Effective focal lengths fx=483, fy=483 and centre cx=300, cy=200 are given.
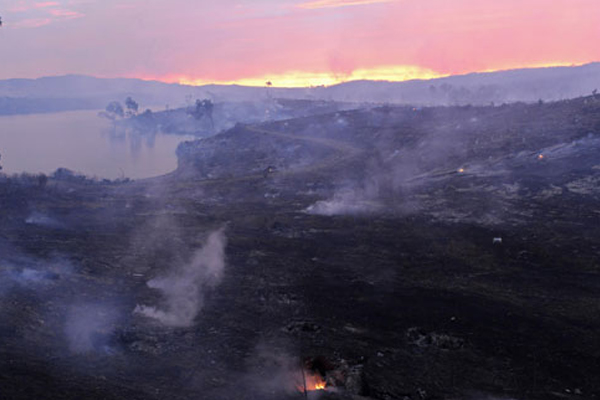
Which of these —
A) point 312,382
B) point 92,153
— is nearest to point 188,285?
point 312,382

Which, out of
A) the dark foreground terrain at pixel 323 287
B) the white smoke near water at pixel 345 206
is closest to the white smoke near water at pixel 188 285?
the dark foreground terrain at pixel 323 287

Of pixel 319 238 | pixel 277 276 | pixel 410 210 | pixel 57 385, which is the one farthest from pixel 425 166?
pixel 57 385

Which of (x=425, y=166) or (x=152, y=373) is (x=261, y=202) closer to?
(x=425, y=166)

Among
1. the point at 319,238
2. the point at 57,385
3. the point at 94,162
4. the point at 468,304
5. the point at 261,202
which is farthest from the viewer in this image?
the point at 94,162

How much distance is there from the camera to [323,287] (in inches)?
1021

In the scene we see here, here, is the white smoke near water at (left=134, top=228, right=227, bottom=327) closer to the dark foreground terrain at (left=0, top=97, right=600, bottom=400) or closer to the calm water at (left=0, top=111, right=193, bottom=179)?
the dark foreground terrain at (left=0, top=97, right=600, bottom=400)

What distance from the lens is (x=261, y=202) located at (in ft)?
166

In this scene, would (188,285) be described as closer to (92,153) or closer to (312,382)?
(312,382)

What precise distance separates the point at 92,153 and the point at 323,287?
120 m

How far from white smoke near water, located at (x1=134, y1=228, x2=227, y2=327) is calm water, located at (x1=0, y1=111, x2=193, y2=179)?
215 feet

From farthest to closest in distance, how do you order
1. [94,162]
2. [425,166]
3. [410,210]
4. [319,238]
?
[94,162]
[425,166]
[410,210]
[319,238]

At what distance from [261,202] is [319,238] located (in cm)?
1645

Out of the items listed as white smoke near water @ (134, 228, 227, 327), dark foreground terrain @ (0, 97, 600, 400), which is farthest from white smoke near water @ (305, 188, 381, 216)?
white smoke near water @ (134, 228, 227, 327)

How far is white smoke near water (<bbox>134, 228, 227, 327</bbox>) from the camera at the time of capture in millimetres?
22812
